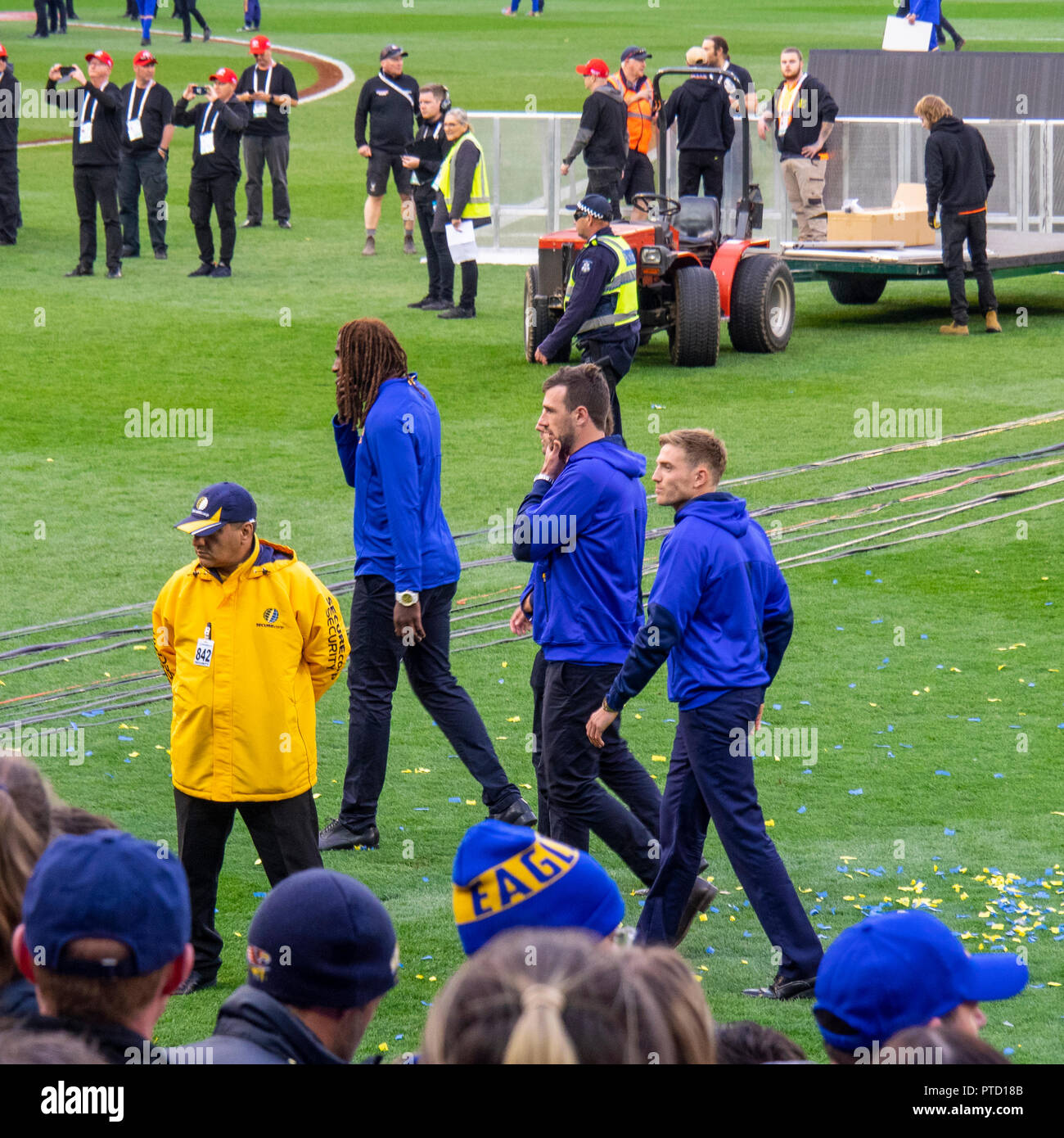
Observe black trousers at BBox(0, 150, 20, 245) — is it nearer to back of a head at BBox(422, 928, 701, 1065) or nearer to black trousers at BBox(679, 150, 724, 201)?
black trousers at BBox(679, 150, 724, 201)

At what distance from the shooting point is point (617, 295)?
1245 cm

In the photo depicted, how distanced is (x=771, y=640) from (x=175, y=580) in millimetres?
2061

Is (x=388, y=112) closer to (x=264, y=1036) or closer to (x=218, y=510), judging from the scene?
(x=218, y=510)

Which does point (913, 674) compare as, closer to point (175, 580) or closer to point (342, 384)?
point (342, 384)

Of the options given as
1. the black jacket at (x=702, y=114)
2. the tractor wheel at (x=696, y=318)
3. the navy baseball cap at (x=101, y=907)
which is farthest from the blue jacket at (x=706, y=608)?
the black jacket at (x=702, y=114)

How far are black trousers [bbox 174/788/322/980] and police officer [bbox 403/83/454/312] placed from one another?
1301 centimetres

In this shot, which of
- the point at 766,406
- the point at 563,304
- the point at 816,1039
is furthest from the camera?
the point at 563,304

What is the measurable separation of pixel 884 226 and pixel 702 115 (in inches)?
90.8

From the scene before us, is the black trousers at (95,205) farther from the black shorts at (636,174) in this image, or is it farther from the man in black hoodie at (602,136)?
the black shorts at (636,174)

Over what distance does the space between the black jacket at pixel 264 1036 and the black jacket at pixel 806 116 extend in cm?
1748

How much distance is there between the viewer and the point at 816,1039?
5.38 meters

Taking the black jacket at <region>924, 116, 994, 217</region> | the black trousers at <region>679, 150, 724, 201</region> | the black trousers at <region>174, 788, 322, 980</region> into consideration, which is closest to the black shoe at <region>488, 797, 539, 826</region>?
the black trousers at <region>174, 788, 322, 980</region>

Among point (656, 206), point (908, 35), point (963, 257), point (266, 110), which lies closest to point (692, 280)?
point (656, 206)

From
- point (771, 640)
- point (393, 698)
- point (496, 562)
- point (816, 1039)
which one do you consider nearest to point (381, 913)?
point (816, 1039)
